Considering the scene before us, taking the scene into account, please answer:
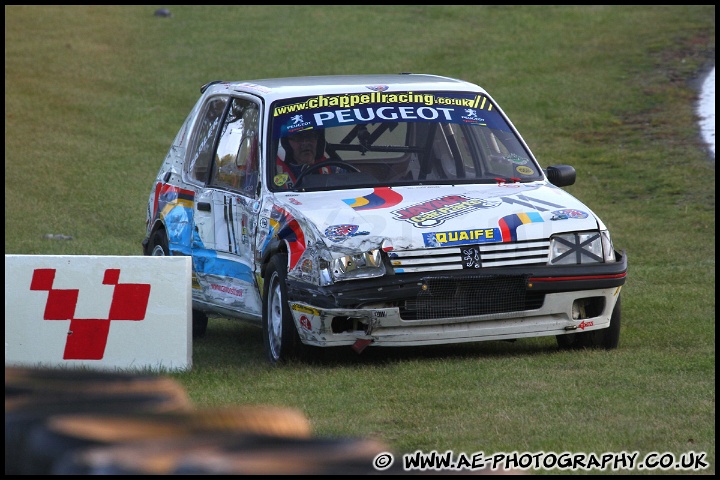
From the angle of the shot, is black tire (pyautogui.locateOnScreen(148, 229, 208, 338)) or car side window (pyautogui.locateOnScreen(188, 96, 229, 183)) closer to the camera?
car side window (pyautogui.locateOnScreen(188, 96, 229, 183))

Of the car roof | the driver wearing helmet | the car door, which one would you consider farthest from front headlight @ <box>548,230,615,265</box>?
the car door

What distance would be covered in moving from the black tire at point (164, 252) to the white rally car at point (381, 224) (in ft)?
0.16

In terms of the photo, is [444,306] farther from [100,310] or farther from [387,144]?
[100,310]

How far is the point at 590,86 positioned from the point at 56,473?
867 inches

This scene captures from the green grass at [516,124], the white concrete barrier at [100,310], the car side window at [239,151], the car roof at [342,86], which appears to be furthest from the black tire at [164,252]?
the white concrete barrier at [100,310]

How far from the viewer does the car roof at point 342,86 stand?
852cm

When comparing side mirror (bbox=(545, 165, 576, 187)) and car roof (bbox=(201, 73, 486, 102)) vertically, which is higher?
car roof (bbox=(201, 73, 486, 102))

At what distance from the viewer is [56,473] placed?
278 centimetres

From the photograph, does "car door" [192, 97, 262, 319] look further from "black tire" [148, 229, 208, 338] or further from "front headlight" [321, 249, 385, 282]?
"front headlight" [321, 249, 385, 282]

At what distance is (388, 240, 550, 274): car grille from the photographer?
279 inches

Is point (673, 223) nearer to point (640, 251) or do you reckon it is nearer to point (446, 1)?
point (640, 251)

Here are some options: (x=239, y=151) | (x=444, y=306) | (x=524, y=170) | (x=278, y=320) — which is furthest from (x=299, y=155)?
(x=444, y=306)

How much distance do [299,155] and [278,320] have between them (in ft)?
3.91

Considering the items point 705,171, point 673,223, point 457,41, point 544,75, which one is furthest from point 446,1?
point 673,223
